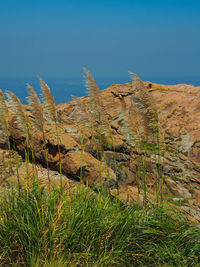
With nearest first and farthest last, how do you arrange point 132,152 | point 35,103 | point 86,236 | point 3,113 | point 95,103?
1. point 86,236
2. point 35,103
3. point 3,113
4. point 95,103
5. point 132,152

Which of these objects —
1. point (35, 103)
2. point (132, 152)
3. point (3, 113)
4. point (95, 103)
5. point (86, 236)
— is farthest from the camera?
point (132, 152)

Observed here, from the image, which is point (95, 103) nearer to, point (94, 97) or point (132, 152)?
point (94, 97)

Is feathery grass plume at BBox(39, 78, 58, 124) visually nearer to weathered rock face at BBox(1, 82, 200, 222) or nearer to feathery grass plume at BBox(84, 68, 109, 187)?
feathery grass plume at BBox(84, 68, 109, 187)

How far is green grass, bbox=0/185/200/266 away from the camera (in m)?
3.90

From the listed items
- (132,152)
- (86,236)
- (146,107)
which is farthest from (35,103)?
(132,152)

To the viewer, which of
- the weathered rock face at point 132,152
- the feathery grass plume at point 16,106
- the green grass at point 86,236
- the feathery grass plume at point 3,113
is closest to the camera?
the green grass at point 86,236

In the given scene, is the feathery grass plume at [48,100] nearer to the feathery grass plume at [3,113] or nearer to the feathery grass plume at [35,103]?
the feathery grass plume at [35,103]

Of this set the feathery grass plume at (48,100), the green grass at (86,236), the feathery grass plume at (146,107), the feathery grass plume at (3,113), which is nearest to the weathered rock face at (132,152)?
the green grass at (86,236)

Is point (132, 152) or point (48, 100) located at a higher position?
point (48, 100)

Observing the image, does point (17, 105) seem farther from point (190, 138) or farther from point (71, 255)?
point (190, 138)

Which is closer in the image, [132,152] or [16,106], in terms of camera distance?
[16,106]

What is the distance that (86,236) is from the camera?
4102mm

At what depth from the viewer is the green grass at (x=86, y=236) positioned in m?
3.90

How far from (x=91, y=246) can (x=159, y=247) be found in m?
0.97
